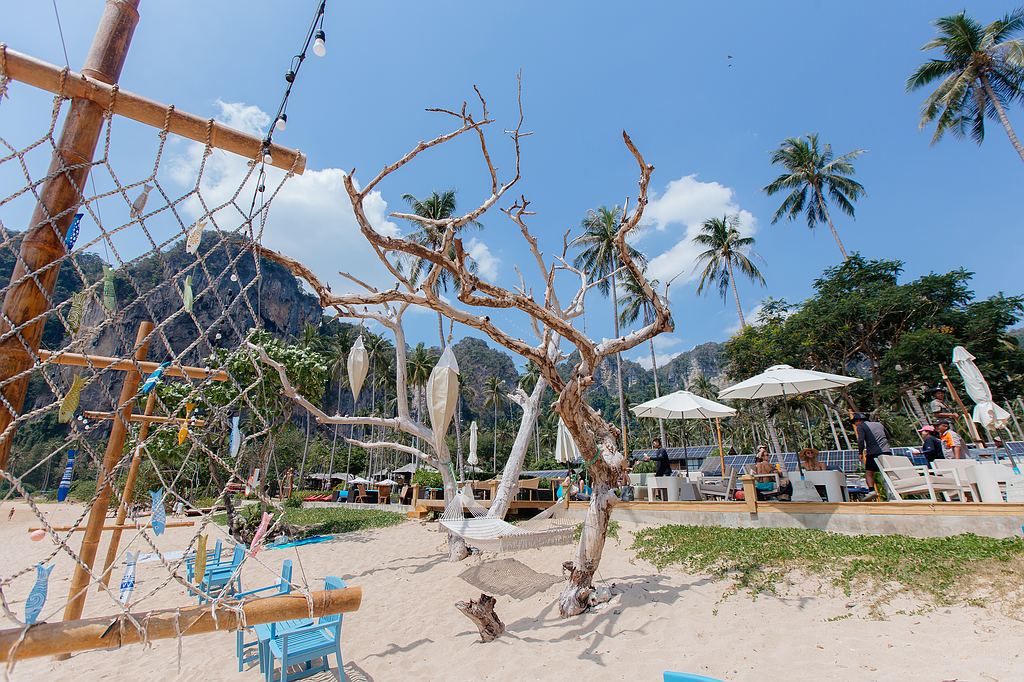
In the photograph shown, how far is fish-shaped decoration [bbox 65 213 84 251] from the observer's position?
2433 mm

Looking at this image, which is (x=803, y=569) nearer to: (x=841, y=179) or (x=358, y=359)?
(x=358, y=359)

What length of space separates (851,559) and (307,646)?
234 inches

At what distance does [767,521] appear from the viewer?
7.59m

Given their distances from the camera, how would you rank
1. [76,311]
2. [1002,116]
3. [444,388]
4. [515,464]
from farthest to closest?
1. [1002,116]
2. [515,464]
3. [444,388]
4. [76,311]

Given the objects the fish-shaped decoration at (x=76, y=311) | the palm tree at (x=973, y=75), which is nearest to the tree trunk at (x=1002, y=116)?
the palm tree at (x=973, y=75)

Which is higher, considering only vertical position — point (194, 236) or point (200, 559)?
point (194, 236)

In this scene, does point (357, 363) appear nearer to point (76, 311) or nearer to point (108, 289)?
point (108, 289)

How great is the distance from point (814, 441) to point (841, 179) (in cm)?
2867

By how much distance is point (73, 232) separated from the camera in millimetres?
2457

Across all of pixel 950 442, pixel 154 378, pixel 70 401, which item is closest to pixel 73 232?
pixel 70 401

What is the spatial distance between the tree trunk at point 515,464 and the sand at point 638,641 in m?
2.10

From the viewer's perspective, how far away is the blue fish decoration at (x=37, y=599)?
1.91 m

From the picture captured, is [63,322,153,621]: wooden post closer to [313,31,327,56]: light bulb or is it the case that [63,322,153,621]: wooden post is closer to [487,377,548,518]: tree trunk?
[313,31,327,56]: light bulb

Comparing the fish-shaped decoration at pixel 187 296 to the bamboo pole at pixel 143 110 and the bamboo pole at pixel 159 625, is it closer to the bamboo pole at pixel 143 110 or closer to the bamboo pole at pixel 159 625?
the bamboo pole at pixel 143 110
